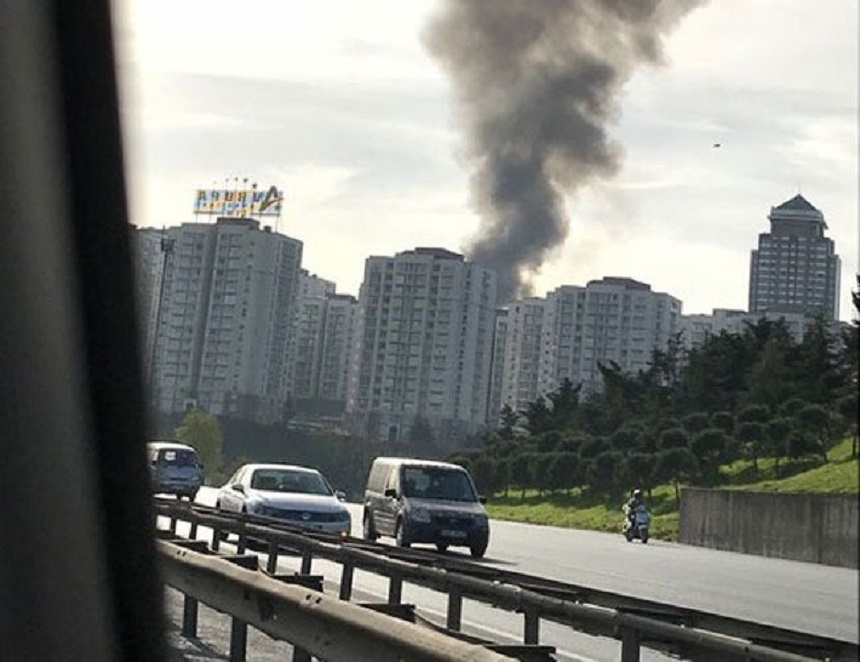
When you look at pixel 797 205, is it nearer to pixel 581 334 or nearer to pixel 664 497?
pixel 664 497

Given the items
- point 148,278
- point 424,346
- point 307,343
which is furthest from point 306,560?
point 424,346

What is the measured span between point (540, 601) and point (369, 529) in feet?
14.4

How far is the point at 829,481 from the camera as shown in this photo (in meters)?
3.95

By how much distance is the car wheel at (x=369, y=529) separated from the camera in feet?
39.4

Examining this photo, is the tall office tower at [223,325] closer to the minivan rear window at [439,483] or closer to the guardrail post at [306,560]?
the minivan rear window at [439,483]

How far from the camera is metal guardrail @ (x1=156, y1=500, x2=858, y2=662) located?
5828mm

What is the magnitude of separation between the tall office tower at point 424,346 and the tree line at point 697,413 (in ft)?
1.87

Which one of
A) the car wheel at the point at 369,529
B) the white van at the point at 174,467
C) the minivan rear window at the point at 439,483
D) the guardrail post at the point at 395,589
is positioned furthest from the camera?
the car wheel at the point at 369,529

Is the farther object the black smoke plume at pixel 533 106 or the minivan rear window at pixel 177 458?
the minivan rear window at pixel 177 458

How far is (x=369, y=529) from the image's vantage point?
12.3 m

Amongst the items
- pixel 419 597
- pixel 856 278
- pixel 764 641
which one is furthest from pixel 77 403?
pixel 419 597

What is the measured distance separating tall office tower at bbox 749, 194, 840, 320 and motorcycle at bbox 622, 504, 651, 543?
1251 mm

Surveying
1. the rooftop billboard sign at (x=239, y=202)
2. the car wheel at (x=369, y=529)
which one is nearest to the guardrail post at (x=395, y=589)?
the car wheel at (x=369, y=529)

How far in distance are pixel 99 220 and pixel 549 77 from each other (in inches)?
108
